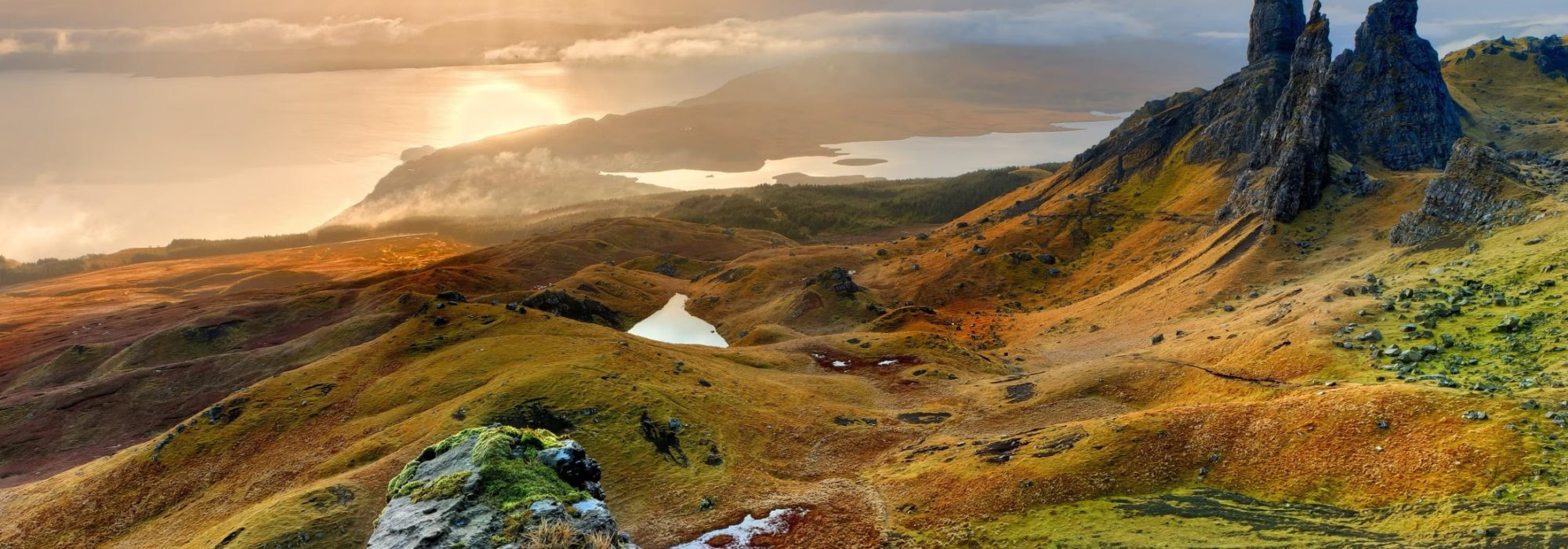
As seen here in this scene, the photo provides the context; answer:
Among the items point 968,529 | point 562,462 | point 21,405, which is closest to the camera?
point 562,462

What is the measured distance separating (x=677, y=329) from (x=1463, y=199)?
124149 millimetres

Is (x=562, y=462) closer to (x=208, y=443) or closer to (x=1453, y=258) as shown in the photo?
(x=208, y=443)

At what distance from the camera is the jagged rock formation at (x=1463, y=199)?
264ft

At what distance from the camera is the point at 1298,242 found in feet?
365

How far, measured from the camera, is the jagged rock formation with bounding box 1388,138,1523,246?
8056 cm

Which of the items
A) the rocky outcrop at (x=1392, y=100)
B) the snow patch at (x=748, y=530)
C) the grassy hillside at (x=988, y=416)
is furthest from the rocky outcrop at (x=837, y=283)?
the rocky outcrop at (x=1392, y=100)

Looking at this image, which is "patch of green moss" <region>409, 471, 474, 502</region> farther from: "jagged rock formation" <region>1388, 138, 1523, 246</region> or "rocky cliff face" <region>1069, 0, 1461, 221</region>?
"rocky cliff face" <region>1069, 0, 1461, 221</region>

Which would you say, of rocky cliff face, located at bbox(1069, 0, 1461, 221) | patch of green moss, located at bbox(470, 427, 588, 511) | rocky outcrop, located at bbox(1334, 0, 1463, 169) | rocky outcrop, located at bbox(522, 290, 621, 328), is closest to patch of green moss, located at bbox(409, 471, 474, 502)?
patch of green moss, located at bbox(470, 427, 588, 511)

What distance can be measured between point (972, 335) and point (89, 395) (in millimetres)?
132913

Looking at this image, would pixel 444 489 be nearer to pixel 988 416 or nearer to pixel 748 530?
pixel 748 530

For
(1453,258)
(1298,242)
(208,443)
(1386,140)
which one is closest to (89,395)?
(208,443)

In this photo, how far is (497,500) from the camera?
2202 cm

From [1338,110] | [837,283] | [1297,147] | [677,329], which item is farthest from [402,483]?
[1338,110]

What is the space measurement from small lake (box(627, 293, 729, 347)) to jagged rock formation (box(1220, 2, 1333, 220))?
97.0 meters
